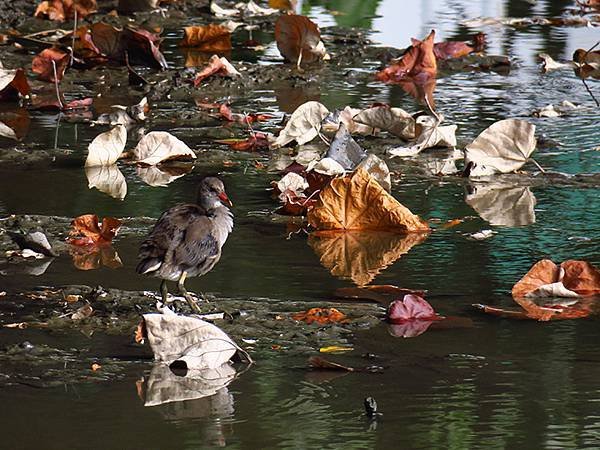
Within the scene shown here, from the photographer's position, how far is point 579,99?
7.74 metres

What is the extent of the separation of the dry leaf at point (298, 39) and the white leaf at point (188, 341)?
5024 millimetres

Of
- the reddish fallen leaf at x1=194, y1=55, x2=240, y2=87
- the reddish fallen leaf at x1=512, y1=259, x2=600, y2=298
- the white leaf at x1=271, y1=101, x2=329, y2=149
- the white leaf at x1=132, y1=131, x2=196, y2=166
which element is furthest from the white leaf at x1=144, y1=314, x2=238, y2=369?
the reddish fallen leaf at x1=194, y1=55, x2=240, y2=87

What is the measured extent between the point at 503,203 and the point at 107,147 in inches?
73.9

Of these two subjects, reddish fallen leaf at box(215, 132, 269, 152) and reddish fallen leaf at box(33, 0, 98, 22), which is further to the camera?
reddish fallen leaf at box(33, 0, 98, 22)

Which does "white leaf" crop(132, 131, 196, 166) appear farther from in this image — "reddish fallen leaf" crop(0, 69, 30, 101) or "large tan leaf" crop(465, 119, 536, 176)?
"reddish fallen leaf" crop(0, 69, 30, 101)

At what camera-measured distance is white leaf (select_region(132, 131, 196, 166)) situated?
20.8 feet

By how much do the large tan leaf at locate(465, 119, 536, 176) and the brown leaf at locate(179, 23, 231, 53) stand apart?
3562 millimetres

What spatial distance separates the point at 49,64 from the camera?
325 inches

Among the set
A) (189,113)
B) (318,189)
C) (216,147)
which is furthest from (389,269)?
(189,113)

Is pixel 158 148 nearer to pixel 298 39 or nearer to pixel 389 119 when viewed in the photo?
pixel 389 119

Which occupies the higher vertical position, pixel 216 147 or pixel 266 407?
pixel 266 407

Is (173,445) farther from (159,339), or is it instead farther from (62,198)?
(62,198)

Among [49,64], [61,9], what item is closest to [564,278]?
[49,64]

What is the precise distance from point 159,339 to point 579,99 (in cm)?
458
